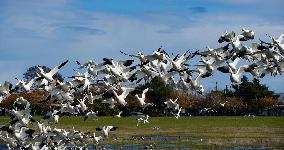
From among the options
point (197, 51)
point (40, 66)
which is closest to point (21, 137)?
point (40, 66)

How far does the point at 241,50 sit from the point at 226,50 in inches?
28.6

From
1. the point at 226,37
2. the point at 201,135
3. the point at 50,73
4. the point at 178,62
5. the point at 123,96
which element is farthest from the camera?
the point at 201,135

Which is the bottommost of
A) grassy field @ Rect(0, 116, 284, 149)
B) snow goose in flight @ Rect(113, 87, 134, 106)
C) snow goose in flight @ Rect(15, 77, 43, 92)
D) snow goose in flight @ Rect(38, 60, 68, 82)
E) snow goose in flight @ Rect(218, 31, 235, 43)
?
grassy field @ Rect(0, 116, 284, 149)

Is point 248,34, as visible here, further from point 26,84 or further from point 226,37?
point 26,84

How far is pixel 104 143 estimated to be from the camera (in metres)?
40.9

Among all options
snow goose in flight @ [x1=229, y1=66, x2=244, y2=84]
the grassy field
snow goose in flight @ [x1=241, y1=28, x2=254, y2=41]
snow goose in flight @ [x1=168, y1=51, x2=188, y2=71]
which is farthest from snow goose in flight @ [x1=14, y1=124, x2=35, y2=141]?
the grassy field

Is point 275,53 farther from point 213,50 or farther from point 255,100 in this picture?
point 255,100

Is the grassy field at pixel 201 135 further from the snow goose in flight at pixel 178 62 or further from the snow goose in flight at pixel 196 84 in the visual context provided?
the snow goose in flight at pixel 178 62

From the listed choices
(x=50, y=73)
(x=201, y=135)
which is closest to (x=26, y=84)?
(x=50, y=73)

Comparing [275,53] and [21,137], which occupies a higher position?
[275,53]

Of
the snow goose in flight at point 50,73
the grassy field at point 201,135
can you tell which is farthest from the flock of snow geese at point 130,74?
the grassy field at point 201,135

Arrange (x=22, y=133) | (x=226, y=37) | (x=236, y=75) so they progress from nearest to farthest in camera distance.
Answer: (x=226, y=37) < (x=236, y=75) < (x=22, y=133)

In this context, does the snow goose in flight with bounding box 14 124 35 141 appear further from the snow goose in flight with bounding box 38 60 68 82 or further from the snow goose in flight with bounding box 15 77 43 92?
the snow goose in flight with bounding box 38 60 68 82

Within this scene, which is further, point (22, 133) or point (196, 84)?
point (196, 84)
